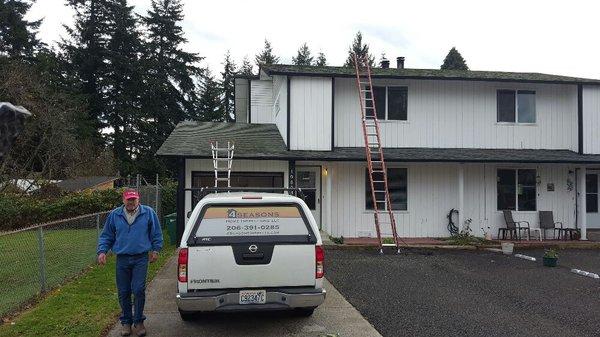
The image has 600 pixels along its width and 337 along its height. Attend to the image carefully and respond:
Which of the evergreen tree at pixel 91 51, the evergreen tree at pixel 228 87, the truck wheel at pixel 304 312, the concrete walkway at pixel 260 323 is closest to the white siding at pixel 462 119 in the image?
the concrete walkway at pixel 260 323

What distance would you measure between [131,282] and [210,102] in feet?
174

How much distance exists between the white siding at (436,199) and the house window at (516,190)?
→ 0.67 feet

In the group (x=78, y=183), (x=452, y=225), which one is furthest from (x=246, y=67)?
(x=452, y=225)

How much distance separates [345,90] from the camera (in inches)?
632

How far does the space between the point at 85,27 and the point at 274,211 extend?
155 ft

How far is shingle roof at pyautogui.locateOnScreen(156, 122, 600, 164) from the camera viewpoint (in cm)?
1423

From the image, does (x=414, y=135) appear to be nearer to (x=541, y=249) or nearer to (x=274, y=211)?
(x=541, y=249)

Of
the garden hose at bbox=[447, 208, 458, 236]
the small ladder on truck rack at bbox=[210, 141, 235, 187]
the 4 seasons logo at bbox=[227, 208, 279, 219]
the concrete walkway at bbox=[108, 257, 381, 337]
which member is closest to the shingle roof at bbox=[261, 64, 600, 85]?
the small ladder on truck rack at bbox=[210, 141, 235, 187]

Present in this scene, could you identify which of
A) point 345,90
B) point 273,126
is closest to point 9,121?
point 345,90

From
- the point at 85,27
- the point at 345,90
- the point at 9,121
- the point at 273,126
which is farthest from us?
the point at 85,27

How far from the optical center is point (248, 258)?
18.9ft

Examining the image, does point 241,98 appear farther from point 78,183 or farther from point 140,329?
point 140,329

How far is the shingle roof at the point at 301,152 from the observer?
46.7 feet

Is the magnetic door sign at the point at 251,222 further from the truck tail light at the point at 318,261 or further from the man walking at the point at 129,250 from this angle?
the man walking at the point at 129,250
